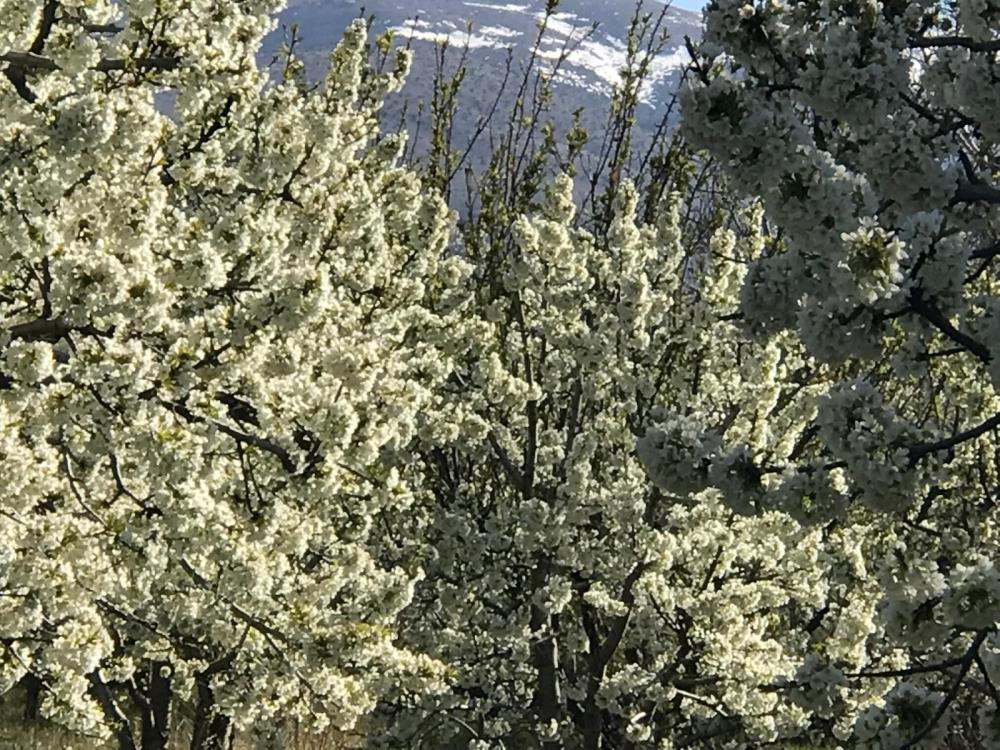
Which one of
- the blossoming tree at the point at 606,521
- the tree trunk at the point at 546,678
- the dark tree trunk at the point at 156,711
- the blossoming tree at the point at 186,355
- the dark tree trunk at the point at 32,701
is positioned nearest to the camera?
the blossoming tree at the point at 186,355

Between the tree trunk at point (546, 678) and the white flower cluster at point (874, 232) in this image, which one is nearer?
the white flower cluster at point (874, 232)

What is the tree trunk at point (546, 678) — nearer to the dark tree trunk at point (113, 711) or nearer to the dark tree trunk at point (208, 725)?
the dark tree trunk at point (208, 725)

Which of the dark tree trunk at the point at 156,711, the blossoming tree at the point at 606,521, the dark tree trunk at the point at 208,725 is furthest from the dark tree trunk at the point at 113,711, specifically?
the blossoming tree at the point at 606,521

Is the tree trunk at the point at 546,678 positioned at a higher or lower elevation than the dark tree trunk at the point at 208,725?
higher

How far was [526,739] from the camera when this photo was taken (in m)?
10.9

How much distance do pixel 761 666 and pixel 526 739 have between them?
11.2 feet

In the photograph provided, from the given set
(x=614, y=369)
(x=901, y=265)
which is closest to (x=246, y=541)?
(x=614, y=369)

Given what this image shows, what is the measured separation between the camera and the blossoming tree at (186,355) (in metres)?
4.77

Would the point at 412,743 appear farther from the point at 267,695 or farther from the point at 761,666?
the point at 761,666

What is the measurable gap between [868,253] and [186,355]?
307 centimetres

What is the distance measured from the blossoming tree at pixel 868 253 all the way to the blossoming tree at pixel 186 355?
223 cm

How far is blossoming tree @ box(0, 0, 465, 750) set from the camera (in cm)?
477

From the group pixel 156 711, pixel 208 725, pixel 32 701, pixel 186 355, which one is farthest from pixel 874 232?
pixel 32 701

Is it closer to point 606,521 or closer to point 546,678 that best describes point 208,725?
point 546,678
